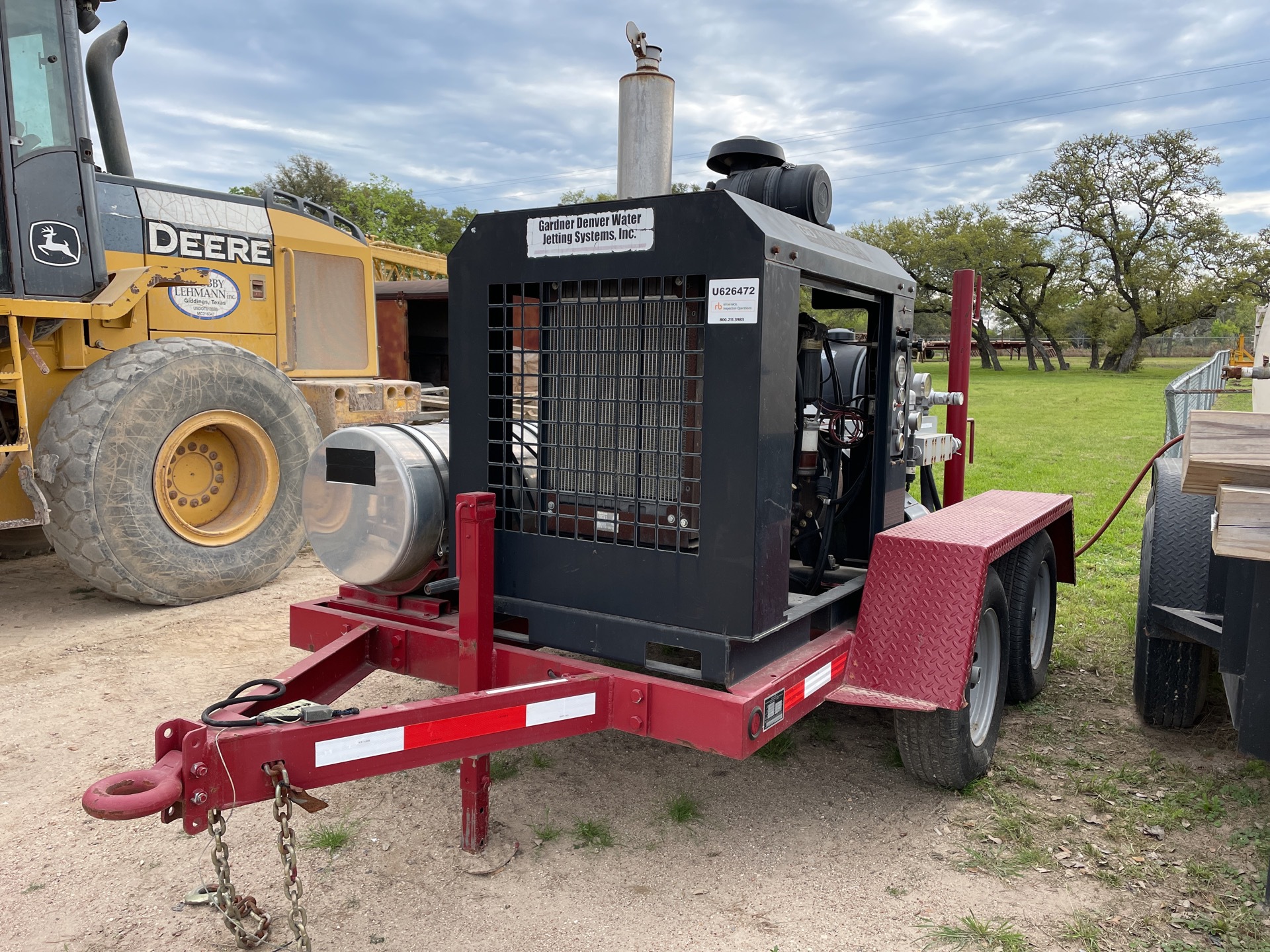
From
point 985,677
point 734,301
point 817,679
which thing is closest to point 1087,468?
point 985,677

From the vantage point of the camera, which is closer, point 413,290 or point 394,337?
point 413,290

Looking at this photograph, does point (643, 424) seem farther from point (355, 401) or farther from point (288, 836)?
point (355, 401)

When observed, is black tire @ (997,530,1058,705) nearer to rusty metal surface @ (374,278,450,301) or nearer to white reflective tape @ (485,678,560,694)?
white reflective tape @ (485,678,560,694)

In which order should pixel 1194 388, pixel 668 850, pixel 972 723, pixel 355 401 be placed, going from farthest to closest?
pixel 1194 388, pixel 355 401, pixel 972 723, pixel 668 850

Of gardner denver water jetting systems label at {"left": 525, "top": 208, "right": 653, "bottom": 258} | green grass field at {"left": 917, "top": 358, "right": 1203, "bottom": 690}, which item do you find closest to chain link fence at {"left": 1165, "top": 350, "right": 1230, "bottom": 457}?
green grass field at {"left": 917, "top": 358, "right": 1203, "bottom": 690}

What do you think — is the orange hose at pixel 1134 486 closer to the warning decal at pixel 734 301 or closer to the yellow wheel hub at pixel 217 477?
the warning decal at pixel 734 301

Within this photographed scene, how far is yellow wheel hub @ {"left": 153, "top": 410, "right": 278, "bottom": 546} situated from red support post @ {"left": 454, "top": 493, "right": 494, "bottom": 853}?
346 centimetres

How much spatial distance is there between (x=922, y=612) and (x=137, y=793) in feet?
7.85

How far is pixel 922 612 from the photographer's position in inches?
129

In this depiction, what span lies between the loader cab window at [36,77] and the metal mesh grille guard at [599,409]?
3749 mm

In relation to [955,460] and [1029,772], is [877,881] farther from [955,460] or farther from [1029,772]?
[955,460]

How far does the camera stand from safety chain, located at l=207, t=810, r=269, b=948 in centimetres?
217

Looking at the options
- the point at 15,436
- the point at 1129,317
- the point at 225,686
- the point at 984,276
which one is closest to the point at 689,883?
the point at 225,686

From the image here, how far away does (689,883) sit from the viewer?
2.99 metres
